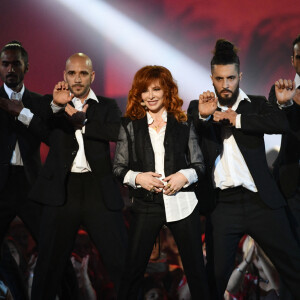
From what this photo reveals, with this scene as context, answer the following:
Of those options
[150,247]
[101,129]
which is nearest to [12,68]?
[101,129]

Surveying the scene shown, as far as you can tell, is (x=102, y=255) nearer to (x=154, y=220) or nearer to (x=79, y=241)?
(x=154, y=220)

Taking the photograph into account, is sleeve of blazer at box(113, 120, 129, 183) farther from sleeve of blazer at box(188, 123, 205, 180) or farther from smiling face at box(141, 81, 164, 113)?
sleeve of blazer at box(188, 123, 205, 180)

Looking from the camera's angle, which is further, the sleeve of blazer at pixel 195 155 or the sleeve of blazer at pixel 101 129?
the sleeve of blazer at pixel 101 129

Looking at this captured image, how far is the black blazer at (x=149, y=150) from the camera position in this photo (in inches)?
125

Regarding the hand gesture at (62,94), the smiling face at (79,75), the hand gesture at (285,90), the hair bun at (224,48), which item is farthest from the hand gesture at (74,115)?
the hand gesture at (285,90)

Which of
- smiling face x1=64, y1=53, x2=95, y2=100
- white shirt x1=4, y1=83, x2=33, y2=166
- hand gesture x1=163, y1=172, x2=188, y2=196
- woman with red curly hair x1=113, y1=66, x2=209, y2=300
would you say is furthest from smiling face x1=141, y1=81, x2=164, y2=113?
white shirt x1=4, y1=83, x2=33, y2=166

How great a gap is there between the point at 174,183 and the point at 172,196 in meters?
0.13

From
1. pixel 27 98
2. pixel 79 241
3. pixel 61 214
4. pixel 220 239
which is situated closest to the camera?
pixel 220 239

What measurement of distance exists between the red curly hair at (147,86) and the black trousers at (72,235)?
0.71 metres

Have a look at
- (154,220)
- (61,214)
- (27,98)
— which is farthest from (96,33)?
(154,220)

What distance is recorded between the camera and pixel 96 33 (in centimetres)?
516

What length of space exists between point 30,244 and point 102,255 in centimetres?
181

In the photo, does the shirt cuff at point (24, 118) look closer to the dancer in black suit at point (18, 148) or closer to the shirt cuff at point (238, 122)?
the dancer in black suit at point (18, 148)

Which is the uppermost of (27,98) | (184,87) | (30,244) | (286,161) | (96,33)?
(96,33)
